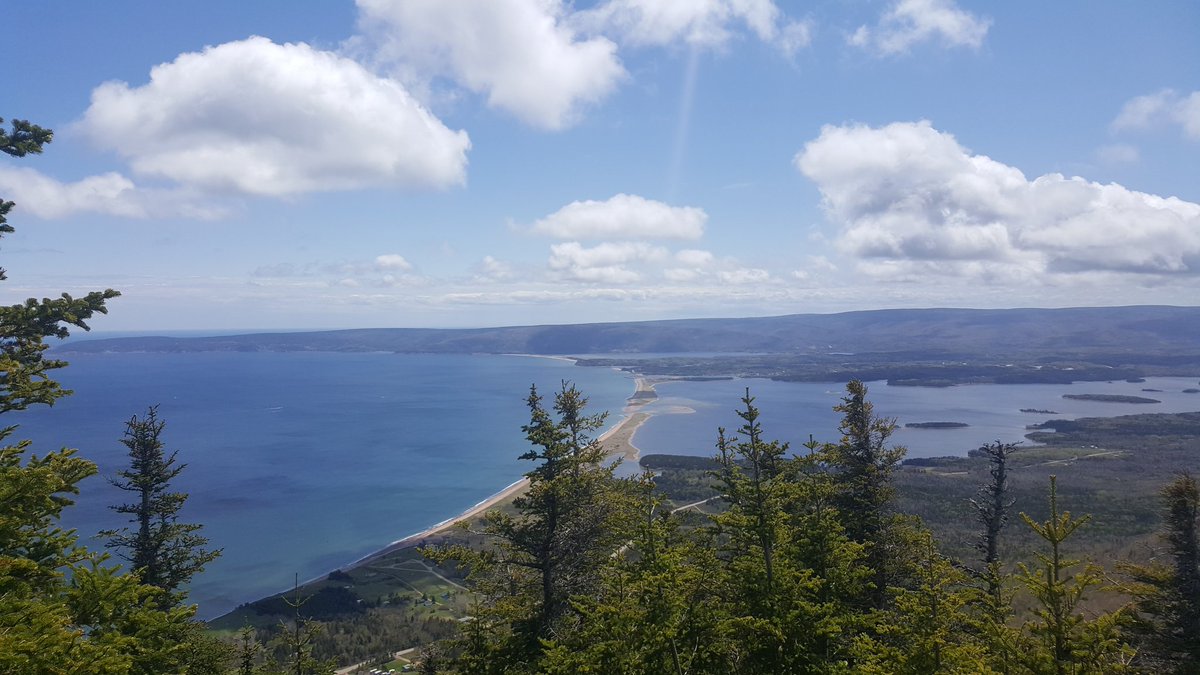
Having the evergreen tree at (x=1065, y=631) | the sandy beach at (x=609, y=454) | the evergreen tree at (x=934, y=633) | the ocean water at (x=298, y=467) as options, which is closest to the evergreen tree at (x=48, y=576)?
the evergreen tree at (x=934, y=633)

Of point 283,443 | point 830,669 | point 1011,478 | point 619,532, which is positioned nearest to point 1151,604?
point 830,669

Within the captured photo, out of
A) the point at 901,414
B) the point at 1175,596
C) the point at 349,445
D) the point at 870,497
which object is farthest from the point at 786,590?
the point at 901,414

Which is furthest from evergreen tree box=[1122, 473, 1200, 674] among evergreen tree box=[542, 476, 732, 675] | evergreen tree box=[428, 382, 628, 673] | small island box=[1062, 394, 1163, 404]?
small island box=[1062, 394, 1163, 404]

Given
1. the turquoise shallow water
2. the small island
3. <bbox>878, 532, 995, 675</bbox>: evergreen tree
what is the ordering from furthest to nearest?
1. the small island
2. the turquoise shallow water
3. <bbox>878, 532, 995, 675</bbox>: evergreen tree

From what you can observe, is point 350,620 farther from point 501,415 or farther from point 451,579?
point 501,415

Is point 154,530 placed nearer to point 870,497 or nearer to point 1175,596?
point 870,497

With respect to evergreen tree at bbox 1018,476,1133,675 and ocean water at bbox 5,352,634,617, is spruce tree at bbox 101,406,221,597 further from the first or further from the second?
ocean water at bbox 5,352,634,617
